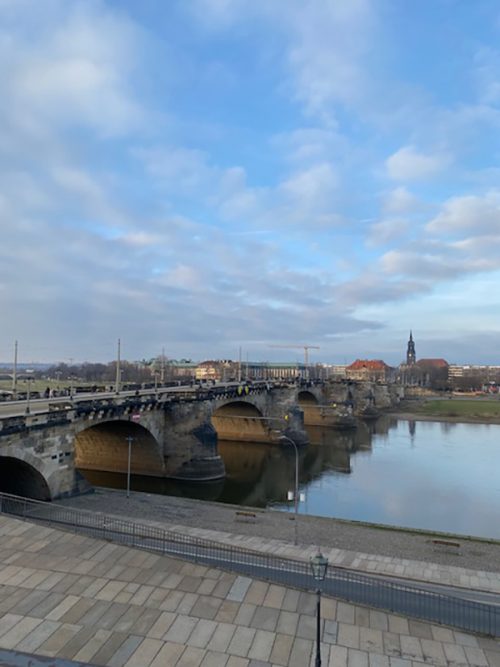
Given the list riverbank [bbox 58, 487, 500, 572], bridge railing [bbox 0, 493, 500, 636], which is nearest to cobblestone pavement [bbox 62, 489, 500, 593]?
riverbank [bbox 58, 487, 500, 572]

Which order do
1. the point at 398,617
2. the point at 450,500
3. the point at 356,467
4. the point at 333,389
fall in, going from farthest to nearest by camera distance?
the point at 333,389, the point at 356,467, the point at 450,500, the point at 398,617

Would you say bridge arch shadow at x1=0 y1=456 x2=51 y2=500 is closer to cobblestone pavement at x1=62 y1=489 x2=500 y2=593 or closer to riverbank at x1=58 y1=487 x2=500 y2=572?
riverbank at x1=58 y1=487 x2=500 y2=572

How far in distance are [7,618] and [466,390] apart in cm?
17103

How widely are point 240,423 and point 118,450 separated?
82.2 feet

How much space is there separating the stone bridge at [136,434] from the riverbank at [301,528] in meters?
2.57

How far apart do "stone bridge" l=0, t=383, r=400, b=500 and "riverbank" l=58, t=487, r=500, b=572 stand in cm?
257

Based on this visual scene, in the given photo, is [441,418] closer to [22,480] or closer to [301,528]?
[301,528]

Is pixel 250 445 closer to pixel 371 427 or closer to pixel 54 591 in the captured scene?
pixel 371 427

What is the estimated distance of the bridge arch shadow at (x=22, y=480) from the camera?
2750cm

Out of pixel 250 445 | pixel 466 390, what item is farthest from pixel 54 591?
pixel 466 390

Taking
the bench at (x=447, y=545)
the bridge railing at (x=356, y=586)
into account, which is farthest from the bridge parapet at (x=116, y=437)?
the bench at (x=447, y=545)

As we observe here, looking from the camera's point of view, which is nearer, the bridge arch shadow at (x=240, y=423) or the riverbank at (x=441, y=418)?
the bridge arch shadow at (x=240, y=423)

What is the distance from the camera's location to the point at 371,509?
33500 mm

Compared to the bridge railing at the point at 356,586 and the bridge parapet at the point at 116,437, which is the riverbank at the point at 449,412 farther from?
the bridge railing at the point at 356,586
